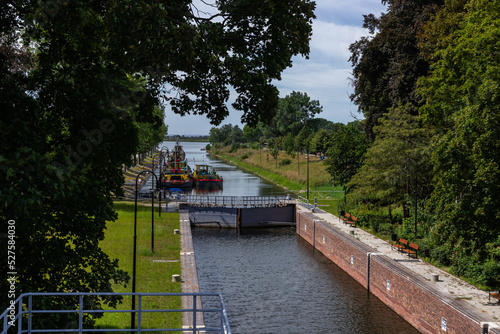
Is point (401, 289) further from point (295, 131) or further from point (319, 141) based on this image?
point (295, 131)

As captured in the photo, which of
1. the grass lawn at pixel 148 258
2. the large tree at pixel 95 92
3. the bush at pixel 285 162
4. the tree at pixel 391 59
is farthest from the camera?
the bush at pixel 285 162

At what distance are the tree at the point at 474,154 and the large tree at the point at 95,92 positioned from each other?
8.82 m

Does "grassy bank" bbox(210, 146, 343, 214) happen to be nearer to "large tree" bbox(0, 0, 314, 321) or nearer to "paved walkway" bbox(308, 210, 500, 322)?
"paved walkway" bbox(308, 210, 500, 322)

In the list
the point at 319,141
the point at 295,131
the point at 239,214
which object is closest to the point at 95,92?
the point at 239,214

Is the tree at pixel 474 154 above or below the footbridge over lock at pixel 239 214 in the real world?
above

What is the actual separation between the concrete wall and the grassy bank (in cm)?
1125

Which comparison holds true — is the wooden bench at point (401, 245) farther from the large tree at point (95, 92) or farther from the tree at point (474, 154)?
the large tree at point (95, 92)

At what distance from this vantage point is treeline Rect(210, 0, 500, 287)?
700 inches

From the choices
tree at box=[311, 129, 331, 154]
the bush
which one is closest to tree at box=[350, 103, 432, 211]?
tree at box=[311, 129, 331, 154]

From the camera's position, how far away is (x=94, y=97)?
1281 cm

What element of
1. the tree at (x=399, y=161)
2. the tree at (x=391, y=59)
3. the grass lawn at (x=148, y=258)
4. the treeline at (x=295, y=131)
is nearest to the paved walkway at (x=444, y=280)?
the tree at (x=399, y=161)

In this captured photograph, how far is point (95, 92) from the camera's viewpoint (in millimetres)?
12883

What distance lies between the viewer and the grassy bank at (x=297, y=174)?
52812mm

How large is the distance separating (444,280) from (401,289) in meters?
1.85
